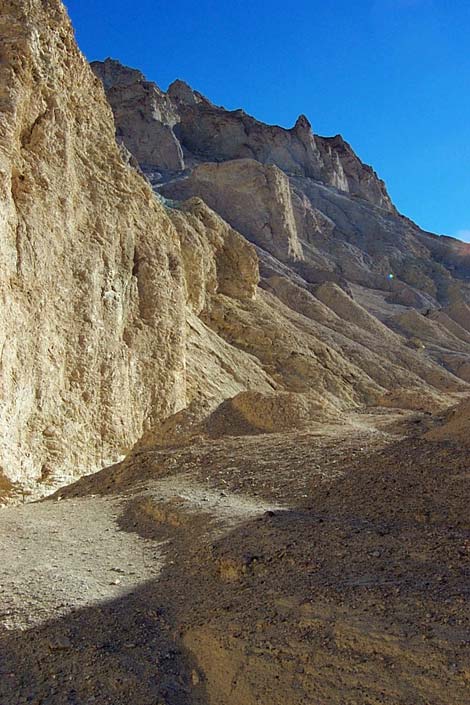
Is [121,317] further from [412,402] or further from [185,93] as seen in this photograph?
[185,93]

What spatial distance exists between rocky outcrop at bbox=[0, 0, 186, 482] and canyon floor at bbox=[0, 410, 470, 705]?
11.0 ft

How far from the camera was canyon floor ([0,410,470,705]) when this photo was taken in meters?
3.17

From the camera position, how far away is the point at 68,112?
13.4 meters

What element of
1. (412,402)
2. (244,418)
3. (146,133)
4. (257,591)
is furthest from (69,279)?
(146,133)

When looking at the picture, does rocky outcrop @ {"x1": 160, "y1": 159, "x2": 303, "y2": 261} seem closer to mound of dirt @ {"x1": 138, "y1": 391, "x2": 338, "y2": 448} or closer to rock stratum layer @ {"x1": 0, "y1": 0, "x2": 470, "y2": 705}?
rock stratum layer @ {"x1": 0, "y1": 0, "x2": 470, "y2": 705}

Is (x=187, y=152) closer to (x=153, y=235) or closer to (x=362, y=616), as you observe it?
(x=153, y=235)

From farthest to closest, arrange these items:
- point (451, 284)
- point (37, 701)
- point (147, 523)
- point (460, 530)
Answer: point (451, 284), point (147, 523), point (460, 530), point (37, 701)

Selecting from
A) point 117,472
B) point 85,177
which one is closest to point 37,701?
point 117,472

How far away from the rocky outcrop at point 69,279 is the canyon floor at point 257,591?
11.0 feet

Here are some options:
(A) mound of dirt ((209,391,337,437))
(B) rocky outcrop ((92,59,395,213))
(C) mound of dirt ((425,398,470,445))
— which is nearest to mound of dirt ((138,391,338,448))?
(A) mound of dirt ((209,391,337,437))

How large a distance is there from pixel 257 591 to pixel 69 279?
9.27 m

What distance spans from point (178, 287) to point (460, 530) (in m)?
13.1

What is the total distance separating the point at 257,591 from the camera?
4156 millimetres

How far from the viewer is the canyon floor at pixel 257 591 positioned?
3166mm
